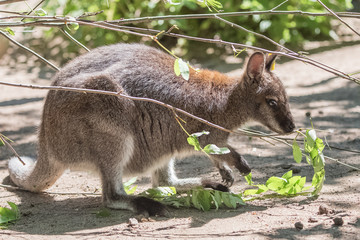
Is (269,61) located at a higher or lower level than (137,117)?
higher

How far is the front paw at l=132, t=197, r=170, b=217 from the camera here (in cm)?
408

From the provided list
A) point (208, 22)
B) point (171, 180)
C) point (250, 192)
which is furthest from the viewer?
point (208, 22)

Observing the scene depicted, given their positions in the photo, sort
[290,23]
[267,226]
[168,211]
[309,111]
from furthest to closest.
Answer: [290,23] < [309,111] < [168,211] < [267,226]

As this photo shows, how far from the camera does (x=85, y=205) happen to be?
452cm

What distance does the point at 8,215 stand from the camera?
4059mm

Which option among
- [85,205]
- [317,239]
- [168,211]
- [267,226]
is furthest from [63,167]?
[317,239]

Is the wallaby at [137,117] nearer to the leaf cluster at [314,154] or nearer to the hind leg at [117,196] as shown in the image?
the hind leg at [117,196]

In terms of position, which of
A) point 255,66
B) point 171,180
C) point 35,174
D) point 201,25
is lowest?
point 171,180

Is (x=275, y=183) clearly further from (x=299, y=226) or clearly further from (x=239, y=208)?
(x=299, y=226)

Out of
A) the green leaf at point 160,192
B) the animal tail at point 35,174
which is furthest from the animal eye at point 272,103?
the animal tail at point 35,174

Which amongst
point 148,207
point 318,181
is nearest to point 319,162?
point 318,181

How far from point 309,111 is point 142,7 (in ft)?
12.1

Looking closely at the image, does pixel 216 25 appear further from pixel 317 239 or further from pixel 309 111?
pixel 317 239

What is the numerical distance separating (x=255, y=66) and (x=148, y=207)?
142 cm
